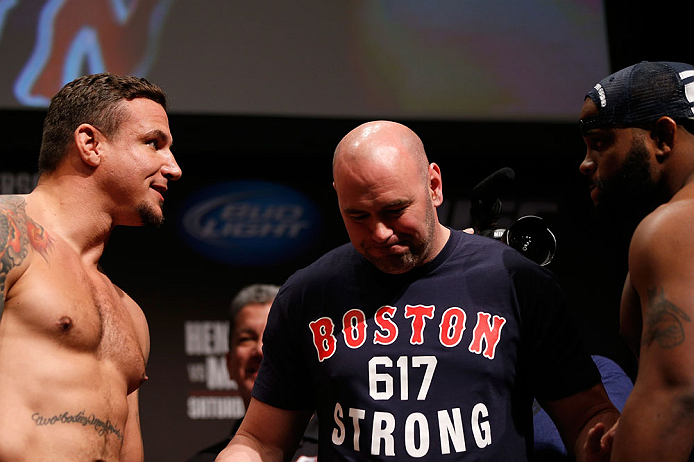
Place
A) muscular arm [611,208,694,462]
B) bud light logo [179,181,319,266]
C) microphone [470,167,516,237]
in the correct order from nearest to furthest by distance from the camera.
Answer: muscular arm [611,208,694,462] → microphone [470,167,516,237] → bud light logo [179,181,319,266]

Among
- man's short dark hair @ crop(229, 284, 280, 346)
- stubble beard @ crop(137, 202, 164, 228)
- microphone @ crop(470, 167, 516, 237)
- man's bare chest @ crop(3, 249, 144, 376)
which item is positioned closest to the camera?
man's bare chest @ crop(3, 249, 144, 376)

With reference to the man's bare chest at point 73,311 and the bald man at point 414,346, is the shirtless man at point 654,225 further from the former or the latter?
the man's bare chest at point 73,311

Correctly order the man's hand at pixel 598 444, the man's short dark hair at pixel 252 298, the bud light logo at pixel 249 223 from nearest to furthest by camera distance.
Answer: the man's hand at pixel 598 444 → the man's short dark hair at pixel 252 298 → the bud light logo at pixel 249 223

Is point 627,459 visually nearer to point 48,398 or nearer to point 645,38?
point 48,398

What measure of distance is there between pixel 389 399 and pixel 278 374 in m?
0.30

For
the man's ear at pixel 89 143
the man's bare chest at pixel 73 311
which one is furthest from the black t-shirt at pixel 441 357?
the man's ear at pixel 89 143

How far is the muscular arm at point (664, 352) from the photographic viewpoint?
1.36 m

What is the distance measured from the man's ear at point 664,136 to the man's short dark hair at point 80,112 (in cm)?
134

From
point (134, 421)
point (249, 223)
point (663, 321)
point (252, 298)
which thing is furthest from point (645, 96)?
point (249, 223)

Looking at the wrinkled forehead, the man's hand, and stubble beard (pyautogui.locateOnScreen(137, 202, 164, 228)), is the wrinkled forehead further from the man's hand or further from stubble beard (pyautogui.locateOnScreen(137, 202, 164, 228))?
stubble beard (pyautogui.locateOnScreen(137, 202, 164, 228))

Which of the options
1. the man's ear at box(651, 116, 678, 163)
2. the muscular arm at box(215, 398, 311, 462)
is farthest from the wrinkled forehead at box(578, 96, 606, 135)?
the muscular arm at box(215, 398, 311, 462)

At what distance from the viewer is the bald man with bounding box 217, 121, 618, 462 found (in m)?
1.62

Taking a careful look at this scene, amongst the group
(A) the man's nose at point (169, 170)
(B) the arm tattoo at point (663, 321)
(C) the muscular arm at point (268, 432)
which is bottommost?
(C) the muscular arm at point (268, 432)

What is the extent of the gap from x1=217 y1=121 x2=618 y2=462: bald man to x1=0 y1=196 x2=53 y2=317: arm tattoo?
0.60 meters
